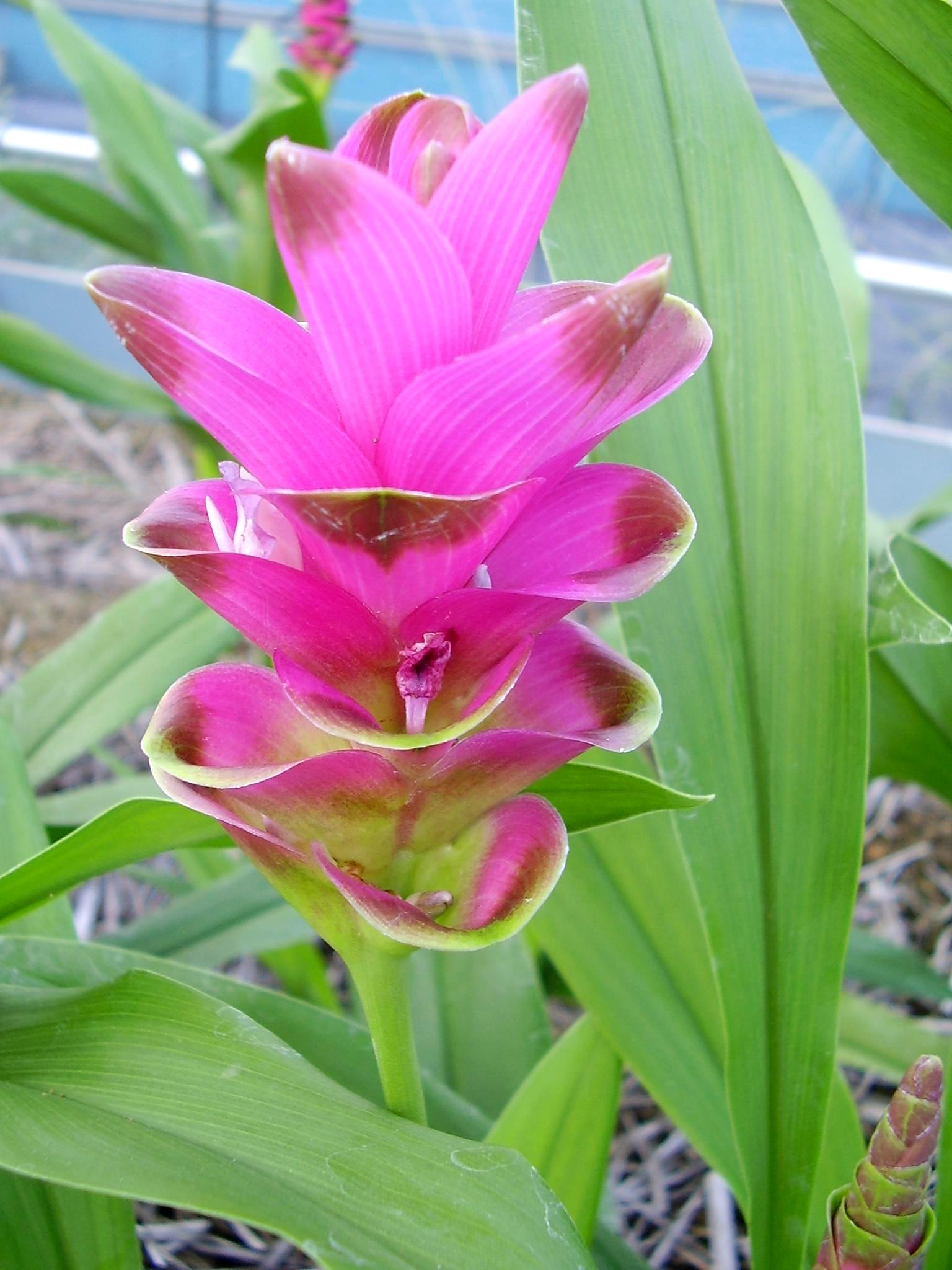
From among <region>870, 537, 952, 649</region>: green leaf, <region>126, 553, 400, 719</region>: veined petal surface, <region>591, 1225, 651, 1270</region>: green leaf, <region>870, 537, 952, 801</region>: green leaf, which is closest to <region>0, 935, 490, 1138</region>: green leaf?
<region>591, 1225, 651, 1270</region>: green leaf

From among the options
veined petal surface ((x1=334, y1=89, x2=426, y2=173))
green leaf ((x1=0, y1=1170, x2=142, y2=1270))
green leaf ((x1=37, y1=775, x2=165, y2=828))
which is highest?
veined petal surface ((x1=334, y1=89, x2=426, y2=173))

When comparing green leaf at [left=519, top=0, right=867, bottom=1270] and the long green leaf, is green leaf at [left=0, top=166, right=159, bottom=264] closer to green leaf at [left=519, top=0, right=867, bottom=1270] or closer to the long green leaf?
green leaf at [left=519, top=0, right=867, bottom=1270]

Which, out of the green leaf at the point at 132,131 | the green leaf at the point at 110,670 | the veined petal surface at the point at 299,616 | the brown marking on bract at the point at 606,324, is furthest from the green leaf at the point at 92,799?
the green leaf at the point at 132,131

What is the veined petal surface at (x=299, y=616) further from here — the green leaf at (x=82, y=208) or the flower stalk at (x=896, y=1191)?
the green leaf at (x=82, y=208)

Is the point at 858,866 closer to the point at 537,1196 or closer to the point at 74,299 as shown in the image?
the point at 537,1196

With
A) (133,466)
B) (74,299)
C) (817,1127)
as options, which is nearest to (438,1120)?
(817,1127)

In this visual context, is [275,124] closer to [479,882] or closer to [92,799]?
[92,799]
